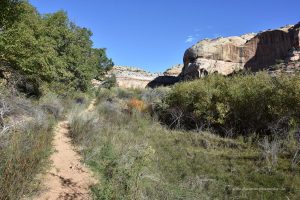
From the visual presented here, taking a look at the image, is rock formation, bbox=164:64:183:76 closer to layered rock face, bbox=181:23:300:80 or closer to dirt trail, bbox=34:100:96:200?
layered rock face, bbox=181:23:300:80

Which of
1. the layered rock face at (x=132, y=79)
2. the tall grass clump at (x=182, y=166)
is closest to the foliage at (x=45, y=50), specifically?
the tall grass clump at (x=182, y=166)

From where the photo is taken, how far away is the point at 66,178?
7.90 m

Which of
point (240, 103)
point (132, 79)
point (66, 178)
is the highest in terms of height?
point (132, 79)

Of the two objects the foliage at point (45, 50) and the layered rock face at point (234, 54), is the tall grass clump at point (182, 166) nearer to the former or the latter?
the foliage at point (45, 50)

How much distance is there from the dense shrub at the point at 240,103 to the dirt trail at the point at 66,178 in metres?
8.86

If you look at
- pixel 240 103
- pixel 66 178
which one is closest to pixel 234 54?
pixel 240 103

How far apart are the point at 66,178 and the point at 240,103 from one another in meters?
11.5

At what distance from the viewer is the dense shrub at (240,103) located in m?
14.5

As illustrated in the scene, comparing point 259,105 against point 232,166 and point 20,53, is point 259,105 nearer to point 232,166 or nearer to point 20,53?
point 232,166

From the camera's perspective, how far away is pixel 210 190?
7.87 metres

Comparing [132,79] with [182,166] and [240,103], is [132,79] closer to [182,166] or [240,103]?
[240,103]

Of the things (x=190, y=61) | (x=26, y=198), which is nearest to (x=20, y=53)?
(x=26, y=198)

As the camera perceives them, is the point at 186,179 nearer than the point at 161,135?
Yes

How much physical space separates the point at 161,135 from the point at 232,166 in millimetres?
5473
